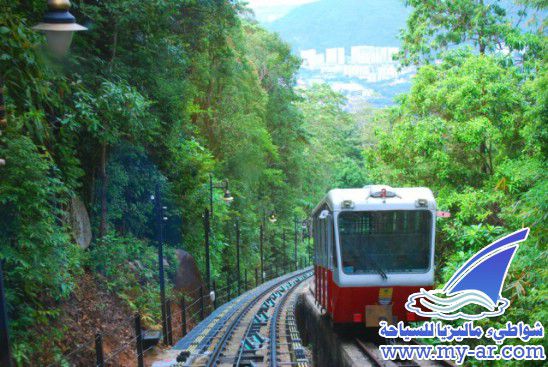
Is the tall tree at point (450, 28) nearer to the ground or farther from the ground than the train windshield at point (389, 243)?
farther from the ground

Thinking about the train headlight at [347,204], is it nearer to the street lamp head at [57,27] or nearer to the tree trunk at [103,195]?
the street lamp head at [57,27]

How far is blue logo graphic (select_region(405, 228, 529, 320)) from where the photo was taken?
12.5 meters

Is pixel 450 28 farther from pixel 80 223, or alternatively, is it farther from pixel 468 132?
pixel 80 223

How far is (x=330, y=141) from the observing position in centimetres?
8319

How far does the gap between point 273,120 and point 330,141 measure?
86.1ft

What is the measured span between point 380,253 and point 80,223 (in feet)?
32.1

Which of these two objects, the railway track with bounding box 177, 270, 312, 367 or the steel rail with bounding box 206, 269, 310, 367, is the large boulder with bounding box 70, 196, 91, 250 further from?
the steel rail with bounding box 206, 269, 310, 367

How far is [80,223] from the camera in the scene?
18906 millimetres

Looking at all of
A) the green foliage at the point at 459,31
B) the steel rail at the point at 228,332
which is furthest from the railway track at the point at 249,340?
the green foliage at the point at 459,31

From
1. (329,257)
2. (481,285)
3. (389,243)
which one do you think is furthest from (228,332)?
(481,285)

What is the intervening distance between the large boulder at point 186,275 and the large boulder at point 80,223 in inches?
341

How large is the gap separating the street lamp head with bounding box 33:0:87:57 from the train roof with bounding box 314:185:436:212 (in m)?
8.35

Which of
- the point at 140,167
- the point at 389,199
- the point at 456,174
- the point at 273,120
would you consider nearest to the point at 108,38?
the point at 140,167

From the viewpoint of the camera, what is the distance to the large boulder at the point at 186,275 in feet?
91.3
